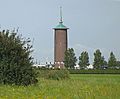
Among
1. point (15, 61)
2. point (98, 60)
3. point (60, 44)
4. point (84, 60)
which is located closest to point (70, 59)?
point (84, 60)

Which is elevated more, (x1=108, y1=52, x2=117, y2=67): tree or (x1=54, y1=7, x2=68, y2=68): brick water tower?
(x1=54, y1=7, x2=68, y2=68): brick water tower

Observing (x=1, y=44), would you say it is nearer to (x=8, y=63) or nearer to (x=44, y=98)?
(x=8, y=63)

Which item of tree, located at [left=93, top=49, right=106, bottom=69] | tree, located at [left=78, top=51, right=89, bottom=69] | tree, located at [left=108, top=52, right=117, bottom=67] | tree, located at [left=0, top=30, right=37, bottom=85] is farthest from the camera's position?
tree, located at [left=78, top=51, right=89, bottom=69]

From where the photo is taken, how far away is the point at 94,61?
132 m

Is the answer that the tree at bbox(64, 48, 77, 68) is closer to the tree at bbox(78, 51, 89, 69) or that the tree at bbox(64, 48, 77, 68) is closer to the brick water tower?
the tree at bbox(78, 51, 89, 69)

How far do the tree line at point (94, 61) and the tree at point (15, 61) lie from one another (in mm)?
105184

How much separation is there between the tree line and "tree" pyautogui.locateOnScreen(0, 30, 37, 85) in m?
105

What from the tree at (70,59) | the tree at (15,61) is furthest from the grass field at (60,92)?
the tree at (70,59)

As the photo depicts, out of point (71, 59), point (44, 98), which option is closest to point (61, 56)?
point (71, 59)

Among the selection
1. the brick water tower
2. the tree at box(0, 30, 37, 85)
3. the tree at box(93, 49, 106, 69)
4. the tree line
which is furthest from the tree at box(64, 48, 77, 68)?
the tree at box(0, 30, 37, 85)

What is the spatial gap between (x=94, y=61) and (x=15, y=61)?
10868 cm

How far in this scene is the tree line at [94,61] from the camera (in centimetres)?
13075

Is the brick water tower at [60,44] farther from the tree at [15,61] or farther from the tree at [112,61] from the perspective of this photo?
the tree at [15,61]

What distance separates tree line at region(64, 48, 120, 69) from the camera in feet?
429
